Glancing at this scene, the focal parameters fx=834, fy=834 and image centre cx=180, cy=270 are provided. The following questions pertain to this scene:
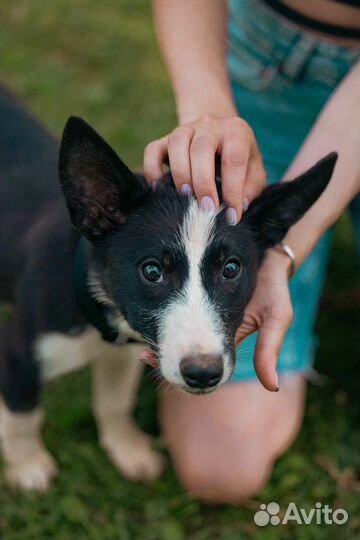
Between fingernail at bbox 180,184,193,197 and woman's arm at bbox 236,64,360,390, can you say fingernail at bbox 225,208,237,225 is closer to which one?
fingernail at bbox 180,184,193,197

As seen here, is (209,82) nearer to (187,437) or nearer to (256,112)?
(256,112)

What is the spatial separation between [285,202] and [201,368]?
1.83 ft

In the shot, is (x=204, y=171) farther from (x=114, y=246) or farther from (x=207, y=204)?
(x=114, y=246)

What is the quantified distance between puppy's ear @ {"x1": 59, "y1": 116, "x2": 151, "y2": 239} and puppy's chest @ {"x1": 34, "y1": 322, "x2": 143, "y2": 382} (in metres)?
0.45

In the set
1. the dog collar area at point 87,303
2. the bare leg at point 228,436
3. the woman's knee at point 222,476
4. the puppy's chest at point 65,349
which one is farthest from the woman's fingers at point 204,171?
the woman's knee at point 222,476

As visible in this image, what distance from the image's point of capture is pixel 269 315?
241 cm

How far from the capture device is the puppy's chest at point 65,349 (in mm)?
2689

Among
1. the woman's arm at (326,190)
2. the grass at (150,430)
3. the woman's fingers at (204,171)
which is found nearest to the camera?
the woman's fingers at (204,171)

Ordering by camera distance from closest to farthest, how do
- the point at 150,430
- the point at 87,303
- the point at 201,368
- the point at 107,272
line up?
1. the point at 201,368
2. the point at 107,272
3. the point at 87,303
4. the point at 150,430

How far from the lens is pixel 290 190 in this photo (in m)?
2.27

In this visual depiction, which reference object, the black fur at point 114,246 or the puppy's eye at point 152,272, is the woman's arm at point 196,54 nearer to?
the black fur at point 114,246

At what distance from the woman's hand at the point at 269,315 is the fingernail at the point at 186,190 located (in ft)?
1.34

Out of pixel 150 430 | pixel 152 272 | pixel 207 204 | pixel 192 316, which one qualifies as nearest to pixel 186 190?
pixel 207 204

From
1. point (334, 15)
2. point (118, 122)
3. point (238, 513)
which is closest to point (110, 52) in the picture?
point (118, 122)
